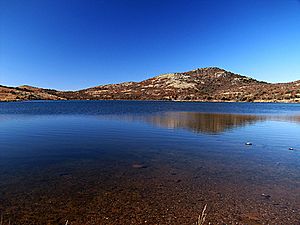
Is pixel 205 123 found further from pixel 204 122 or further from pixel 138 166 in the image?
pixel 138 166

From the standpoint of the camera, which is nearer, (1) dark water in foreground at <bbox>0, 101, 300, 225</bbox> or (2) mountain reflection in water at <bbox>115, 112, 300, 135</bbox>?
(1) dark water in foreground at <bbox>0, 101, 300, 225</bbox>

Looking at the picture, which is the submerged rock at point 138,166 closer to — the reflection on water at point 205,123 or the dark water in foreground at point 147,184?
the dark water in foreground at point 147,184

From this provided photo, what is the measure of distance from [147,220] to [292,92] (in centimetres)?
19462

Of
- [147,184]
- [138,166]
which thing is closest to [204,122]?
[138,166]

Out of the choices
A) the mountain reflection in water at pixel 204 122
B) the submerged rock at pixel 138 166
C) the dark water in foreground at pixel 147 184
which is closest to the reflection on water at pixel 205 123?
the mountain reflection in water at pixel 204 122

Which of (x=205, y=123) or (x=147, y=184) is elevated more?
(x=205, y=123)

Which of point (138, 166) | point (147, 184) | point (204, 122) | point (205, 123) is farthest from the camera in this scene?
point (204, 122)

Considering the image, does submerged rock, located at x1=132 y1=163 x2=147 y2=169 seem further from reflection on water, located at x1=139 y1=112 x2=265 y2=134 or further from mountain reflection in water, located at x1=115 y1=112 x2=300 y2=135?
reflection on water, located at x1=139 y1=112 x2=265 y2=134

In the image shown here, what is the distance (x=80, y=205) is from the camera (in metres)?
9.91

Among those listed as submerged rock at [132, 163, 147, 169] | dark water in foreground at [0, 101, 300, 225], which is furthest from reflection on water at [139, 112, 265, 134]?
submerged rock at [132, 163, 147, 169]

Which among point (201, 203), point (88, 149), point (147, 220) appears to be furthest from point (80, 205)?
point (88, 149)

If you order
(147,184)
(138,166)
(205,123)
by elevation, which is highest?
(205,123)

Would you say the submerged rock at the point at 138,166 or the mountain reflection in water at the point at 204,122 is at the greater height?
the mountain reflection in water at the point at 204,122

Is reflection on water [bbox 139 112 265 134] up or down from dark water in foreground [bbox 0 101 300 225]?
up
